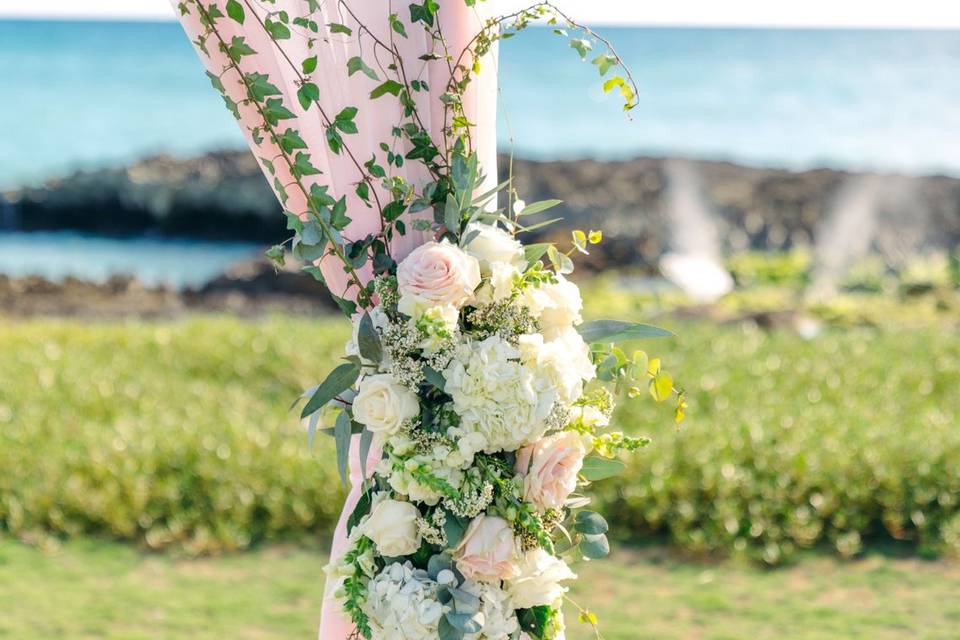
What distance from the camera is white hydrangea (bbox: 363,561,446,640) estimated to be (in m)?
1.91

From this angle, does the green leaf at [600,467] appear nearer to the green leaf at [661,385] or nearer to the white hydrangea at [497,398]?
the green leaf at [661,385]

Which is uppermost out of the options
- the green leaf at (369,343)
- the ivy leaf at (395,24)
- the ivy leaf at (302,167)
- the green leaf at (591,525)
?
the ivy leaf at (395,24)

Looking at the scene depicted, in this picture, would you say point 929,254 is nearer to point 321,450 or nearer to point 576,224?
point 576,224

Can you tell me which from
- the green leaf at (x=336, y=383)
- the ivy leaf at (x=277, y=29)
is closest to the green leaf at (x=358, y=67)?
the ivy leaf at (x=277, y=29)

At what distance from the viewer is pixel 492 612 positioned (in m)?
1.98

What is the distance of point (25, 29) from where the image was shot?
164 feet

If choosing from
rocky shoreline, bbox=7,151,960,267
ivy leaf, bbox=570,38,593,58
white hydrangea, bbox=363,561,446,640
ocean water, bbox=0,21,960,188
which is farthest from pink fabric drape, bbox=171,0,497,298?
ocean water, bbox=0,21,960,188

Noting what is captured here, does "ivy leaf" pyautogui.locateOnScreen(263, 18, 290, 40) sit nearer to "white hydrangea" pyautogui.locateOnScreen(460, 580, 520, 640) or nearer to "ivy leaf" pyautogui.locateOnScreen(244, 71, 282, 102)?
"ivy leaf" pyautogui.locateOnScreen(244, 71, 282, 102)

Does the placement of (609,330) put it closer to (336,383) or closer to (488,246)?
(488,246)

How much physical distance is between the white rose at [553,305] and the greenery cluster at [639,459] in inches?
96.6

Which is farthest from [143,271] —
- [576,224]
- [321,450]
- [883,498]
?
[883,498]

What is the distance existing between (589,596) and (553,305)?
226cm

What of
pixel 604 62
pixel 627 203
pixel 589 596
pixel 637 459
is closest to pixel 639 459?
pixel 637 459

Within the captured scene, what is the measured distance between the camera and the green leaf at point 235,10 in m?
2.04
